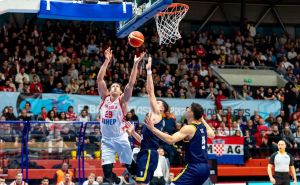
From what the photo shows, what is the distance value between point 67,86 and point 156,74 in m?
4.04

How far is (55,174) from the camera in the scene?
15.8 meters

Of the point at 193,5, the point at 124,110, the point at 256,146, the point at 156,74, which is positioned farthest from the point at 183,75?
the point at 124,110

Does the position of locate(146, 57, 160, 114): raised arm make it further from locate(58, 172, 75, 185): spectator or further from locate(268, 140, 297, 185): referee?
locate(268, 140, 297, 185): referee

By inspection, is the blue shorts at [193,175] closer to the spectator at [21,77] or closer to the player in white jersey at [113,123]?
the player in white jersey at [113,123]

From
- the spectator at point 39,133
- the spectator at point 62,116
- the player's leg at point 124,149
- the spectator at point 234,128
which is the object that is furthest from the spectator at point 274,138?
the player's leg at point 124,149

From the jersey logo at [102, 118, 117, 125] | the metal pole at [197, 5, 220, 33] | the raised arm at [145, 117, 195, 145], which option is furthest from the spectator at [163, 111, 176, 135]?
the metal pole at [197, 5, 220, 33]

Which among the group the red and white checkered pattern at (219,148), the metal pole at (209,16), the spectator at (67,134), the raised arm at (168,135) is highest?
the metal pole at (209,16)

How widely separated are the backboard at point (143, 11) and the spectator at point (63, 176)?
392 centimetres

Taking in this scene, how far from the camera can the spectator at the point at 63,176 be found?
51.2 ft

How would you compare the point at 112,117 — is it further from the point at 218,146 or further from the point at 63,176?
the point at 218,146

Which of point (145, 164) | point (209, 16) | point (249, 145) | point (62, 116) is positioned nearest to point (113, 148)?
point (145, 164)

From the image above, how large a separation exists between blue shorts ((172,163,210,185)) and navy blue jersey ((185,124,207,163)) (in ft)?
0.31

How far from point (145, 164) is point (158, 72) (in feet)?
45.1

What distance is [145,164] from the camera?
1136cm
